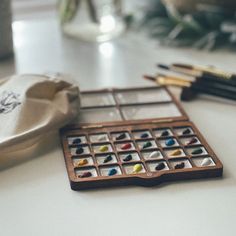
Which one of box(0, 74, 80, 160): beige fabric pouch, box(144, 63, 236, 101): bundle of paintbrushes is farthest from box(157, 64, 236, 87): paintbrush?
box(0, 74, 80, 160): beige fabric pouch

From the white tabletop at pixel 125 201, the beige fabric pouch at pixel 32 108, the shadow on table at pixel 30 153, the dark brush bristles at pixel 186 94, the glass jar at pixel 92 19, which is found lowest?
the white tabletop at pixel 125 201

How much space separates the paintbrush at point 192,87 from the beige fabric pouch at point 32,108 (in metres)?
0.14

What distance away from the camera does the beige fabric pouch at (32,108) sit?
1.90 feet

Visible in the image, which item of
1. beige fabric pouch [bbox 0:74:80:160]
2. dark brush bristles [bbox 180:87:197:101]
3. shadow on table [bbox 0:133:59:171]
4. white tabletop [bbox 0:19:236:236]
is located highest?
dark brush bristles [bbox 180:87:197:101]

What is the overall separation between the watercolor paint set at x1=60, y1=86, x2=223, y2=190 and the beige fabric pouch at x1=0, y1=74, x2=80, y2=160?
0.07ft

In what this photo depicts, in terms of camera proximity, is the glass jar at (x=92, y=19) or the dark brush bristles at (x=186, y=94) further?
the glass jar at (x=92, y=19)

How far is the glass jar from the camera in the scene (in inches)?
36.1

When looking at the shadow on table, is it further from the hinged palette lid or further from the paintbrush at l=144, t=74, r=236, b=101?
the paintbrush at l=144, t=74, r=236, b=101

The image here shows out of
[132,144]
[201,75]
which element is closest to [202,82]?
[201,75]

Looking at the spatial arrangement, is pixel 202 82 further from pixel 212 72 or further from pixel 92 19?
pixel 92 19

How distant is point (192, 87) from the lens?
28.4 inches

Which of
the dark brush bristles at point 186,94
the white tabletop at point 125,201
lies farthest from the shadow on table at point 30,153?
the dark brush bristles at point 186,94

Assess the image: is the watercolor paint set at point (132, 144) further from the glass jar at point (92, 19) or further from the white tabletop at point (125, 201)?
the glass jar at point (92, 19)

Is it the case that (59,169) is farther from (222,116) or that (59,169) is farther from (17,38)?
(17,38)
